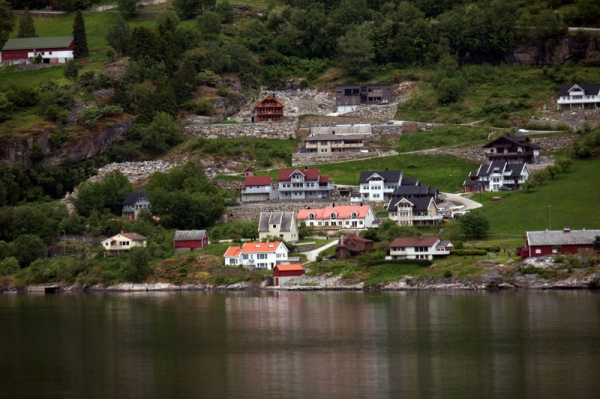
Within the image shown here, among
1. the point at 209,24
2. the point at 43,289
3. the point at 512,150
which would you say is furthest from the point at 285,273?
the point at 209,24

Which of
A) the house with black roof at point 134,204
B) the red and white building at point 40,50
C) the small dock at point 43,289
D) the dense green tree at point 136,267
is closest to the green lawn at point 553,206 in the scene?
the dense green tree at point 136,267

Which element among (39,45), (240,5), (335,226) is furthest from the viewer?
(240,5)

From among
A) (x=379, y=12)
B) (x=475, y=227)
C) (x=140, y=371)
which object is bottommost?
(x=140, y=371)

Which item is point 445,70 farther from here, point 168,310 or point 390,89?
point 168,310

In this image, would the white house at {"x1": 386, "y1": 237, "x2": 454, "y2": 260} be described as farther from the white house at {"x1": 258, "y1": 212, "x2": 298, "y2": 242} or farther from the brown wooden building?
the white house at {"x1": 258, "y1": 212, "x2": 298, "y2": 242}

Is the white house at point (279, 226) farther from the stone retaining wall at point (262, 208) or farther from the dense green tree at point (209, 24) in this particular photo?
the dense green tree at point (209, 24)

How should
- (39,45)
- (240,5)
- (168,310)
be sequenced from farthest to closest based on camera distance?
(240,5)
(39,45)
(168,310)

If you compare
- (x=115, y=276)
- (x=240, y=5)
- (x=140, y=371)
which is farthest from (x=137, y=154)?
(x=140, y=371)

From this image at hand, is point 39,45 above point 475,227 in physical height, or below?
above
